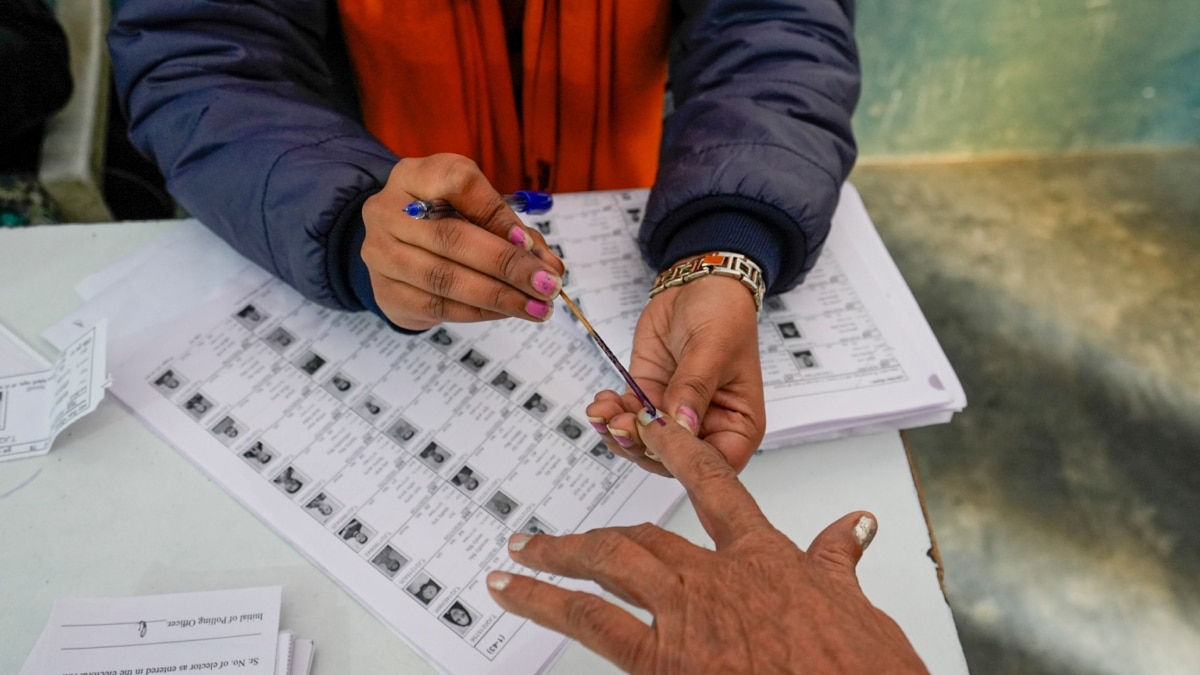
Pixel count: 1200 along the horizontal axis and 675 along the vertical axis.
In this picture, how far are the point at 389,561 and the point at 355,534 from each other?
4 cm

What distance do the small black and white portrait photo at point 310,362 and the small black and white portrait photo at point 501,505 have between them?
0.81 ft

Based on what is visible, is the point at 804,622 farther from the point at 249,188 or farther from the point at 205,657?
the point at 249,188

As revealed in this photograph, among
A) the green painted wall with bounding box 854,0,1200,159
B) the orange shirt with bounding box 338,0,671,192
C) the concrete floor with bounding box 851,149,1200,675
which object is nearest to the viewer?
the orange shirt with bounding box 338,0,671,192

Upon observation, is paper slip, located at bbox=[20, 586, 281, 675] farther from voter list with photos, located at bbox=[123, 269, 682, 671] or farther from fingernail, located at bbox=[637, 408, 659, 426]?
fingernail, located at bbox=[637, 408, 659, 426]

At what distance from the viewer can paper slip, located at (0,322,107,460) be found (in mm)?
751

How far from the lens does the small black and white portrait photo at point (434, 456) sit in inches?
29.4

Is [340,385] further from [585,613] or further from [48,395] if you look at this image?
[585,613]

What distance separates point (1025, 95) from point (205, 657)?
209 centimetres

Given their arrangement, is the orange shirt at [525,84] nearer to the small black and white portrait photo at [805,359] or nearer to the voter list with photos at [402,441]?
the voter list with photos at [402,441]

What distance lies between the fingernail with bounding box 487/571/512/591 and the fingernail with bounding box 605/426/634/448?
0.18m

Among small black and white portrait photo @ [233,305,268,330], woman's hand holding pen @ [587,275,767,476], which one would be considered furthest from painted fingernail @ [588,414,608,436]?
small black and white portrait photo @ [233,305,268,330]

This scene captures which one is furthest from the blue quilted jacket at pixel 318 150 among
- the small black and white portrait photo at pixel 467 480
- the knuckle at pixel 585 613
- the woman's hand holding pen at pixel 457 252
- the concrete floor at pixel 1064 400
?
the concrete floor at pixel 1064 400

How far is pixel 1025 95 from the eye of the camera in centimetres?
193

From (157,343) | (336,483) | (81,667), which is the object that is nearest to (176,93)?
(157,343)
